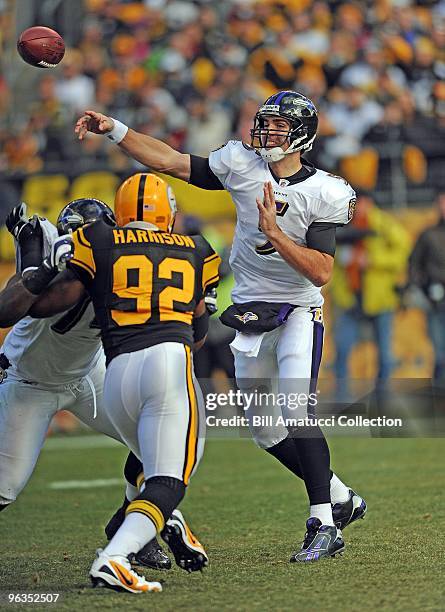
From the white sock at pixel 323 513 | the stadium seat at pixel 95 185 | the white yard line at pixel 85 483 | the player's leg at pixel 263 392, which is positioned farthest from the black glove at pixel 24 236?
the stadium seat at pixel 95 185

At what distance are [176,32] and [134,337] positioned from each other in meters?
10.1

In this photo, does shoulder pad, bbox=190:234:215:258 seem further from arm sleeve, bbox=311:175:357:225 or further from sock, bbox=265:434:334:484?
sock, bbox=265:434:334:484

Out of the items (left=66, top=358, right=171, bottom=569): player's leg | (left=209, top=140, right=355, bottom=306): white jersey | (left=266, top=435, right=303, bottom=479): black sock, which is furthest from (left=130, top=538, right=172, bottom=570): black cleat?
(left=209, top=140, right=355, bottom=306): white jersey

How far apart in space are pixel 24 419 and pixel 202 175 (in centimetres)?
144

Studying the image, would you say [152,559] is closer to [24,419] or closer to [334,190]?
[24,419]

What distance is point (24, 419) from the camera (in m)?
5.11

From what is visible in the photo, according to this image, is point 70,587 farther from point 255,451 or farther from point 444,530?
point 255,451

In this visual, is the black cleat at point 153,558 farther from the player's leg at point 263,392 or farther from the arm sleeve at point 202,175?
the arm sleeve at point 202,175

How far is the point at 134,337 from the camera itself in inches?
171

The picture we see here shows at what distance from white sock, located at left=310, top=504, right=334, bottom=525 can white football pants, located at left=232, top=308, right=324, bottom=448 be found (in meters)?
0.40

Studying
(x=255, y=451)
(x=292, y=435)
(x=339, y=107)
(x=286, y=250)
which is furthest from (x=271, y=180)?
(x=339, y=107)

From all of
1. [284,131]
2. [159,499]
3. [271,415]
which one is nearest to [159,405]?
[159,499]

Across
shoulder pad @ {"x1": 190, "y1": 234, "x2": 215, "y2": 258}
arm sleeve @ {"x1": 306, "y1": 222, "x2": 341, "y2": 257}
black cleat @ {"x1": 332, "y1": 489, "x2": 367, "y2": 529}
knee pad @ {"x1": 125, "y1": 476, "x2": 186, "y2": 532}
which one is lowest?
black cleat @ {"x1": 332, "y1": 489, "x2": 367, "y2": 529}

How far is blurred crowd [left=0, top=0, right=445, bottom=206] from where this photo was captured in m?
11.8
